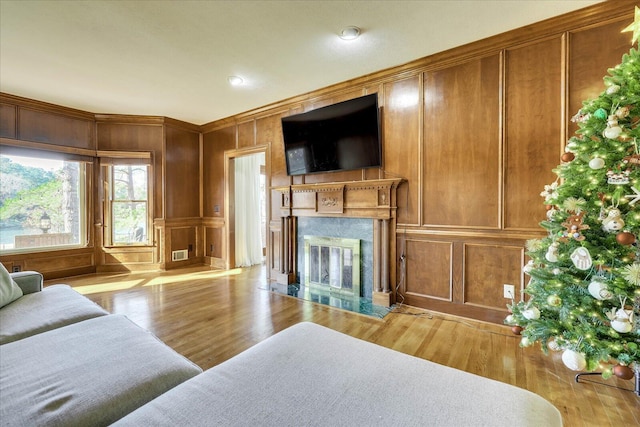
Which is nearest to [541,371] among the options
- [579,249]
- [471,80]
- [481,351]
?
[481,351]

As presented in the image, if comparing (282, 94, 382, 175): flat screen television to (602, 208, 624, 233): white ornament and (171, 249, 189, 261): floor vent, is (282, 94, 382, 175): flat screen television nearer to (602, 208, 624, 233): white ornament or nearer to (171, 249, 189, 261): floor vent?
(602, 208, 624, 233): white ornament

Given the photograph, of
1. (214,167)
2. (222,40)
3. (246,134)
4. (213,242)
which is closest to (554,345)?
(222,40)

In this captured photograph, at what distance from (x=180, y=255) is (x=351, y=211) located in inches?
140

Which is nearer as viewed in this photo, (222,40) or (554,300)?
(554,300)

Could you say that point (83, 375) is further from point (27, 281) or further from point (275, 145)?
point (275, 145)

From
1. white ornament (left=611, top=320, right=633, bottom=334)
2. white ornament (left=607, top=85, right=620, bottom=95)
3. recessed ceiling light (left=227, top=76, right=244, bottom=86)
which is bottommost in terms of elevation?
white ornament (left=611, top=320, right=633, bottom=334)

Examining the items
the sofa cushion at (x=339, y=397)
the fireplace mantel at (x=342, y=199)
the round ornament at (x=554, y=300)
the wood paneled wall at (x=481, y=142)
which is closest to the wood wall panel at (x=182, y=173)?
the fireplace mantel at (x=342, y=199)

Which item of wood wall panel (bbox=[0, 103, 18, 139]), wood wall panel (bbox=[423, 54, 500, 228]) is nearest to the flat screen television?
wood wall panel (bbox=[423, 54, 500, 228])

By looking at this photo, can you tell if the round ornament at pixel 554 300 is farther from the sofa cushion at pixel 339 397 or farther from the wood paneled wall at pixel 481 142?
the sofa cushion at pixel 339 397

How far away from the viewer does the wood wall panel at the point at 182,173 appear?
16.5 ft

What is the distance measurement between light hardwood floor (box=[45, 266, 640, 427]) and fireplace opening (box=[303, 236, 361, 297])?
47 centimetres

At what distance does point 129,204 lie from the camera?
486 cm

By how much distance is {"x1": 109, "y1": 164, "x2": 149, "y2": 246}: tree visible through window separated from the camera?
188 inches

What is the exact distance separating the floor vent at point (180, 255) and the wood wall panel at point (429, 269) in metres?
4.10
